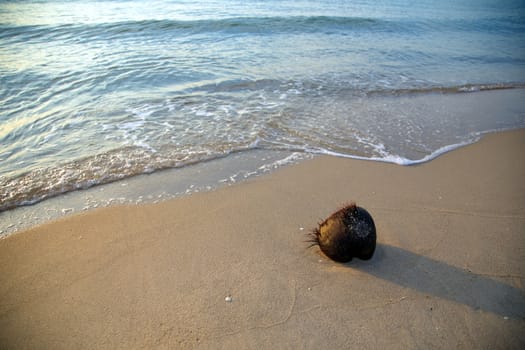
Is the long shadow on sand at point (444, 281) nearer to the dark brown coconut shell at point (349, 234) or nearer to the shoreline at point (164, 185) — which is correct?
the dark brown coconut shell at point (349, 234)

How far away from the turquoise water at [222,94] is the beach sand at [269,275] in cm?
115

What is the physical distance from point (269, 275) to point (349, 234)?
2.62ft

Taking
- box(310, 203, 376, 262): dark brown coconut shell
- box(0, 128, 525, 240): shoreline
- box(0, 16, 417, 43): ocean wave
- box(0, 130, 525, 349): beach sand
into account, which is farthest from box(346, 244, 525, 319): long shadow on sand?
box(0, 16, 417, 43): ocean wave

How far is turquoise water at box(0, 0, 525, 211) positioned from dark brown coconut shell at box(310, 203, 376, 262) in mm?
2470

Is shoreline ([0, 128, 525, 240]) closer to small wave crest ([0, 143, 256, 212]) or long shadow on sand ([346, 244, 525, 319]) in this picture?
small wave crest ([0, 143, 256, 212])

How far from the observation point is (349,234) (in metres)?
2.79

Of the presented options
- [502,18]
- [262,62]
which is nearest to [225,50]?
[262,62]

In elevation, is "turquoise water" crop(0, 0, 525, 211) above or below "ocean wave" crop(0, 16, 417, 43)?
below

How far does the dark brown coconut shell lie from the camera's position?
2.79 meters

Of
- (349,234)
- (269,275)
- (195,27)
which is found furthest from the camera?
(195,27)

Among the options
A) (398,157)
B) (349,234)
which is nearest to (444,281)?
(349,234)

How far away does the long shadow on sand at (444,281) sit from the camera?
2.65 metres

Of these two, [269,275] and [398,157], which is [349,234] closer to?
[269,275]

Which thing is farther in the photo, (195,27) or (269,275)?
(195,27)
